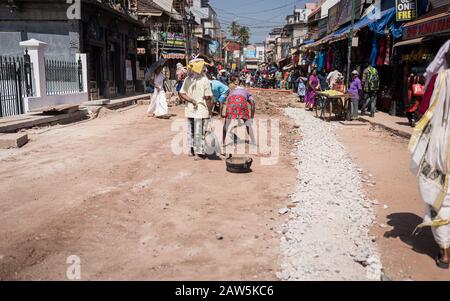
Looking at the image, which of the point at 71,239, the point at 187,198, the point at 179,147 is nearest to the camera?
the point at 71,239

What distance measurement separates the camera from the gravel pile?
352 cm

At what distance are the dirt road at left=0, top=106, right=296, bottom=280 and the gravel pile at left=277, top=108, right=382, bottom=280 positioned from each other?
200mm

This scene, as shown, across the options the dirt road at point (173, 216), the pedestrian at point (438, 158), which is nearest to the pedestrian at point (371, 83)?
the dirt road at point (173, 216)

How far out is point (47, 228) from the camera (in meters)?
4.41

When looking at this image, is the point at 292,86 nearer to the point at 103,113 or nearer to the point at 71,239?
the point at 103,113

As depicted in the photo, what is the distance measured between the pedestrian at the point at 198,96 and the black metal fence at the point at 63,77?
8373mm

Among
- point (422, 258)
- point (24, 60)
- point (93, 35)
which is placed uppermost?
point (93, 35)

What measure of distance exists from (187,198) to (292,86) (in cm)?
3298

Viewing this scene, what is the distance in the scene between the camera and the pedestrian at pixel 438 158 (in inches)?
144

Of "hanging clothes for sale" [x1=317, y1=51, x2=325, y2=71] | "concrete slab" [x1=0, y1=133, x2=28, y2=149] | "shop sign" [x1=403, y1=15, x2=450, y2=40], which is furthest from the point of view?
"hanging clothes for sale" [x1=317, y1=51, x2=325, y2=71]

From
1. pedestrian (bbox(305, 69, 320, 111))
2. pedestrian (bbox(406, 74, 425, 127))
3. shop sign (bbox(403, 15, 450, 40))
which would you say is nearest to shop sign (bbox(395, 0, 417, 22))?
shop sign (bbox(403, 15, 450, 40))

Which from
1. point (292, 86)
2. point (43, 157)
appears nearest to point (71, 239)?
point (43, 157)

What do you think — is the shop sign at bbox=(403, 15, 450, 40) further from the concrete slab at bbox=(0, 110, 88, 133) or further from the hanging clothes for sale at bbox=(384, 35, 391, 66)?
the concrete slab at bbox=(0, 110, 88, 133)

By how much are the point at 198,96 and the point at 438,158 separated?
466 centimetres
